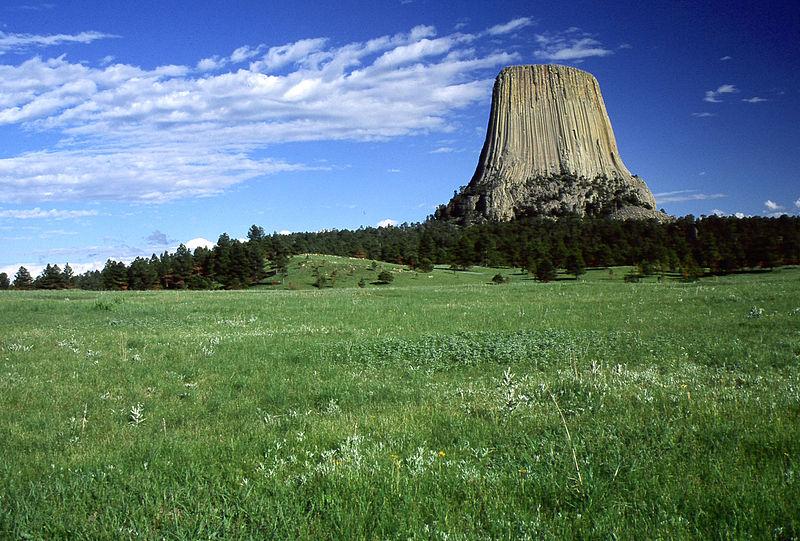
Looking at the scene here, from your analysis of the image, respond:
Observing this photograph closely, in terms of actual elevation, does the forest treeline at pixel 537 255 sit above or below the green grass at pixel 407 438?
above

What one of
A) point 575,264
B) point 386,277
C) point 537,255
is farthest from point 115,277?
point 575,264

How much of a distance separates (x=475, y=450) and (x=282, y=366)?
8984 mm

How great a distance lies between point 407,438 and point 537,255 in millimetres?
108215

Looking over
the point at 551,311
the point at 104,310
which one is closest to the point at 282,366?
the point at 551,311

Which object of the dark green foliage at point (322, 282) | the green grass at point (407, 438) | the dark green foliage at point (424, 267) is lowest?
the green grass at point (407, 438)

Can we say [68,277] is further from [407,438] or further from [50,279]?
[407,438]

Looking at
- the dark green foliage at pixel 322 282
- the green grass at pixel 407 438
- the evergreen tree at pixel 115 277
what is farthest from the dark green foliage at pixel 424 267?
the green grass at pixel 407 438

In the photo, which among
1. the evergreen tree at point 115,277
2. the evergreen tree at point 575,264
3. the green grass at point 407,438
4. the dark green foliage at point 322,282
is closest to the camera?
the green grass at point 407,438

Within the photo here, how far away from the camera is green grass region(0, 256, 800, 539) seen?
5137 millimetres

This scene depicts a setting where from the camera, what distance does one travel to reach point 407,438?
24.6ft

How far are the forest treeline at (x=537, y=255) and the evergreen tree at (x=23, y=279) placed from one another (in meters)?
0.21

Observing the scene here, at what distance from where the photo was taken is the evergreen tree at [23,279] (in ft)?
384

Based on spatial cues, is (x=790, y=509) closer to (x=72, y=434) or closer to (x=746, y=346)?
(x=72, y=434)

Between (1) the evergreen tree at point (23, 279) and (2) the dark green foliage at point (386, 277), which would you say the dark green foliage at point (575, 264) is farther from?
(1) the evergreen tree at point (23, 279)
